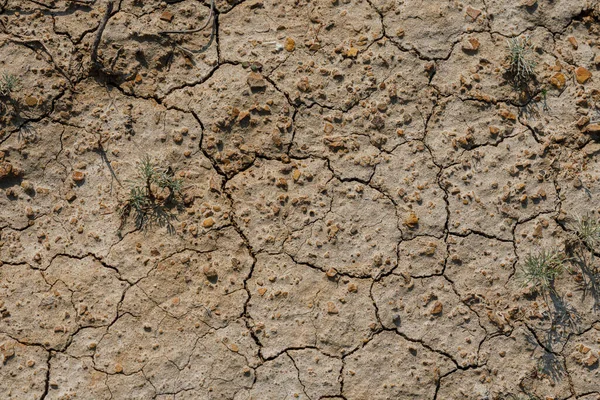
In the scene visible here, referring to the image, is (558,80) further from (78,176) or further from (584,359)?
(78,176)

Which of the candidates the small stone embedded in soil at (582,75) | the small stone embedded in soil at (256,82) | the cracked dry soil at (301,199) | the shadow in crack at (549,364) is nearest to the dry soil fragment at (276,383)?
the cracked dry soil at (301,199)

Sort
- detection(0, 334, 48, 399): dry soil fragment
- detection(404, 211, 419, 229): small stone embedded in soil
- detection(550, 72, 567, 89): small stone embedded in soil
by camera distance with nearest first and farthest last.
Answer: detection(0, 334, 48, 399): dry soil fragment, detection(404, 211, 419, 229): small stone embedded in soil, detection(550, 72, 567, 89): small stone embedded in soil

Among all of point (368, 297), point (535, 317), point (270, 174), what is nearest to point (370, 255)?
point (368, 297)

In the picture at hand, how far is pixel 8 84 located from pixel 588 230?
10.9 feet

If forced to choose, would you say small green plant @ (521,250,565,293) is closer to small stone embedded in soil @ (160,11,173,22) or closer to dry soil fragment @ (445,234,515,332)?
dry soil fragment @ (445,234,515,332)

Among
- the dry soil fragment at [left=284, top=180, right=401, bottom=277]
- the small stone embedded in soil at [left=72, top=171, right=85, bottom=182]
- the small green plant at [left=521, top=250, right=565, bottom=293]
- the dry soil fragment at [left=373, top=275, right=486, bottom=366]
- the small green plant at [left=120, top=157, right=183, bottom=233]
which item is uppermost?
the small stone embedded in soil at [left=72, top=171, right=85, bottom=182]

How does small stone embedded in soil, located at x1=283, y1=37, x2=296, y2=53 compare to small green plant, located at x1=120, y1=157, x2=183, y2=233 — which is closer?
small green plant, located at x1=120, y1=157, x2=183, y2=233

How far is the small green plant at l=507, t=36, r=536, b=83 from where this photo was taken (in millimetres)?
3602

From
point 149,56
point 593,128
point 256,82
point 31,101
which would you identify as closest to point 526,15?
point 593,128

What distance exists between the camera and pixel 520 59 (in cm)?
360

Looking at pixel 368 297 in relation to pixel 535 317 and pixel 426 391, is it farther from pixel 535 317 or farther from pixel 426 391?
pixel 535 317

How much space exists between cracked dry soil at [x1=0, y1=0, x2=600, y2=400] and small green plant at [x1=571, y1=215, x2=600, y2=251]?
0.15 feet

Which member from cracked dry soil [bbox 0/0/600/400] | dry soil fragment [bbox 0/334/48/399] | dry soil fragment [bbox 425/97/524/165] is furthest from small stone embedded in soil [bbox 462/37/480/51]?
dry soil fragment [bbox 0/334/48/399]

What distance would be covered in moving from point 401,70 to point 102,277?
2.03 meters
